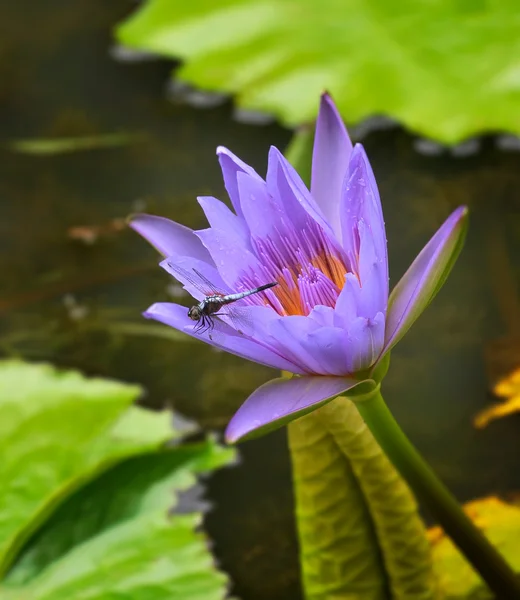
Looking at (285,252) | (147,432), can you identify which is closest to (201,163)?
(147,432)

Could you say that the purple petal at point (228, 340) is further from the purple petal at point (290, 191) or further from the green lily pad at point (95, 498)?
the green lily pad at point (95, 498)

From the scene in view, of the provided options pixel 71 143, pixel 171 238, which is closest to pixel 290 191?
pixel 171 238

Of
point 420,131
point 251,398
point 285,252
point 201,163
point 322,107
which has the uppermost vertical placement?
point 201,163

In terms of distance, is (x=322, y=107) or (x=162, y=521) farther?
(x=162, y=521)

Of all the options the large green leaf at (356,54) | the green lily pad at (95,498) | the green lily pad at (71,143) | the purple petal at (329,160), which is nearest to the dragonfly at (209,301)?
the purple petal at (329,160)

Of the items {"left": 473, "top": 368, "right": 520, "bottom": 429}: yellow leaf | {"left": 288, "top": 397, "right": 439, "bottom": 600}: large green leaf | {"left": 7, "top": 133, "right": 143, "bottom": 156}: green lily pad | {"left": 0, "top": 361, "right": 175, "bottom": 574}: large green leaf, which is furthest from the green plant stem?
{"left": 7, "top": 133, "right": 143, "bottom": 156}: green lily pad

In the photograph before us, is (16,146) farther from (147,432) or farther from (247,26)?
(147,432)

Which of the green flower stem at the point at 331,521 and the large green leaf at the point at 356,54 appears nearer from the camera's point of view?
the green flower stem at the point at 331,521
